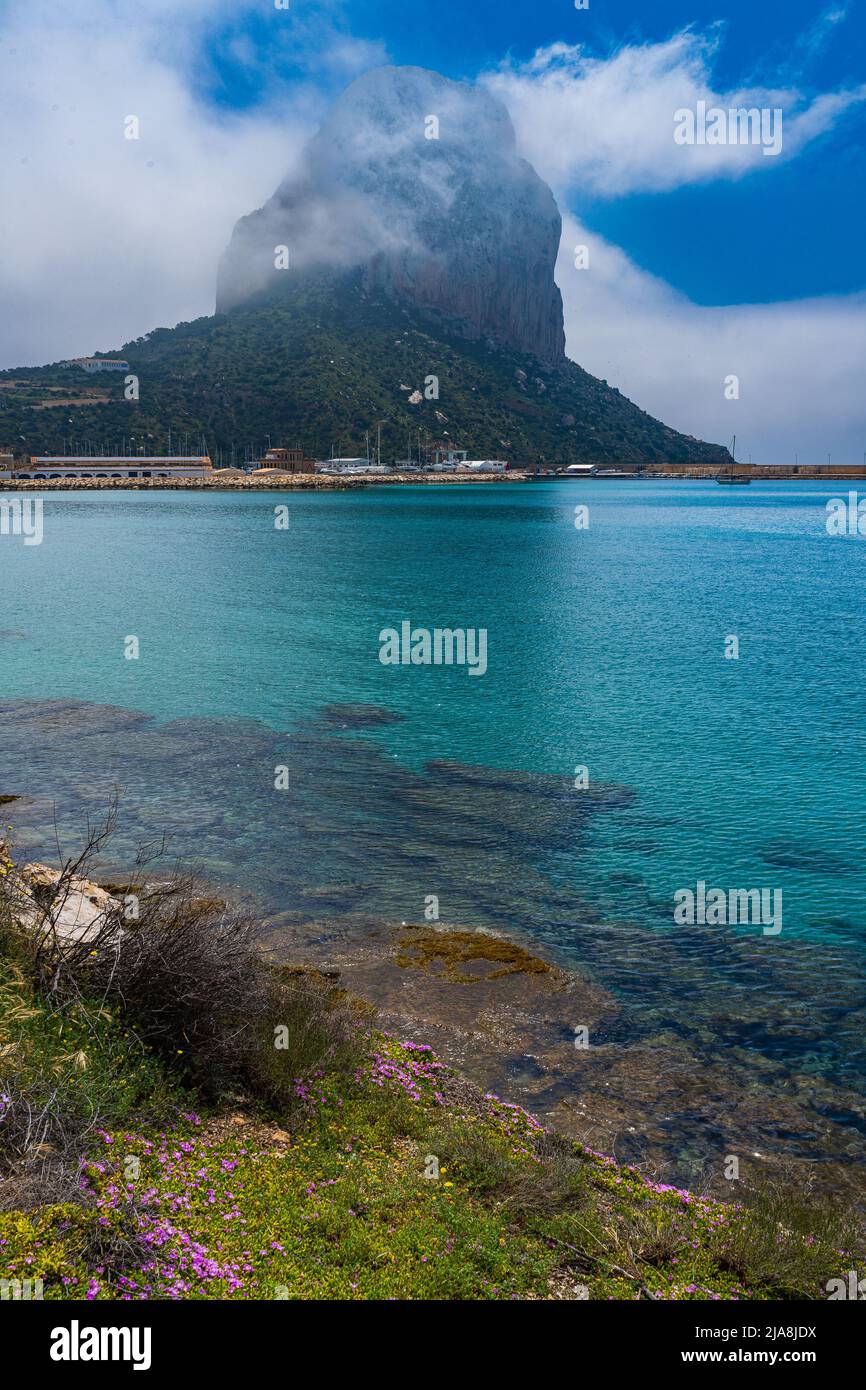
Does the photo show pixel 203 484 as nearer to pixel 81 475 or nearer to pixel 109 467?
pixel 109 467

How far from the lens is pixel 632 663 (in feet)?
112

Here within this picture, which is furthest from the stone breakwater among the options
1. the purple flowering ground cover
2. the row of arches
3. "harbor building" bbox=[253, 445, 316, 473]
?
the purple flowering ground cover

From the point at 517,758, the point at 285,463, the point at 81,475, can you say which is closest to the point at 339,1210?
the point at 517,758

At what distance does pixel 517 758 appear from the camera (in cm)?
2239

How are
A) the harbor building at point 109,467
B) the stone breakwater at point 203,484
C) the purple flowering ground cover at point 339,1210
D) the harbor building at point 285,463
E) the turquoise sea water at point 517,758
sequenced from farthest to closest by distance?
the harbor building at point 285,463 → the harbor building at point 109,467 → the stone breakwater at point 203,484 → the turquoise sea water at point 517,758 → the purple flowering ground cover at point 339,1210

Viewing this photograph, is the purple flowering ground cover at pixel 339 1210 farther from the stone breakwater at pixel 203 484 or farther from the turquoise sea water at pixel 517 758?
the stone breakwater at pixel 203 484

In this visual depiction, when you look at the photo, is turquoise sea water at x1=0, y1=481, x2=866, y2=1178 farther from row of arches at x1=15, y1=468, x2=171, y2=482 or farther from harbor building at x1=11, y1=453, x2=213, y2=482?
harbor building at x1=11, y1=453, x2=213, y2=482

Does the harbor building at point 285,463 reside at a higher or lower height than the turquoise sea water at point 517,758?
higher

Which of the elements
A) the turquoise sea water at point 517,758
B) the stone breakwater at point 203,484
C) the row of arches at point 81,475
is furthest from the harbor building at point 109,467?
the turquoise sea water at point 517,758

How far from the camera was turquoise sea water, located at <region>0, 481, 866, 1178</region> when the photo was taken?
45.1ft

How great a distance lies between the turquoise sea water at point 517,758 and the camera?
13.7 m
